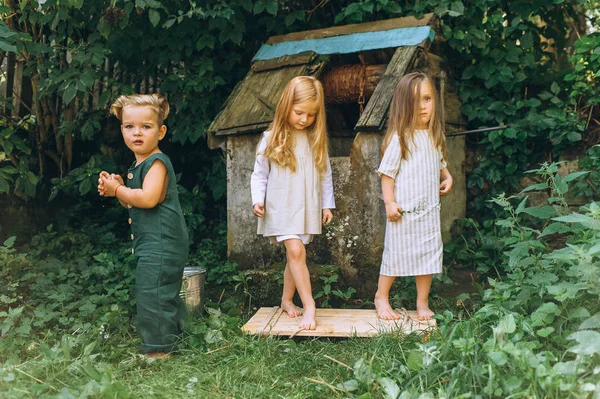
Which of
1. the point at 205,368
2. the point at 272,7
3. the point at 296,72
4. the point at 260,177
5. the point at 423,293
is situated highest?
the point at 272,7

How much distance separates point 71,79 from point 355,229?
2.38 metres

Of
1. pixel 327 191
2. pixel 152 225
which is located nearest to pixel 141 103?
pixel 152 225

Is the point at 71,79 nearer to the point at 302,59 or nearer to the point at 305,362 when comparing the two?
the point at 302,59

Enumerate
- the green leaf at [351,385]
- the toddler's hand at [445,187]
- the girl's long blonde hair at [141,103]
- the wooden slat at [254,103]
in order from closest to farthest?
the green leaf at [351,385] < the girl's long blonde hair at [141,103] < the toddler's hand at [445,187] < the wooden slat at [254,103]

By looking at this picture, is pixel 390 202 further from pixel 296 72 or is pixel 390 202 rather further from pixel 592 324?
pixel 296 72

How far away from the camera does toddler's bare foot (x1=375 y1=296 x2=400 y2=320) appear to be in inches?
137

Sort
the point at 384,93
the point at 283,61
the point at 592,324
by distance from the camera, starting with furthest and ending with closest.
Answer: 1. the point at 283,61
2. the point at 384,93
3. the point at 592,324

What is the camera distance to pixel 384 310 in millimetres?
3545

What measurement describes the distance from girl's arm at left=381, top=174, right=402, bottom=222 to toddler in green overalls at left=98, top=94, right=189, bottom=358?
120 centimetres

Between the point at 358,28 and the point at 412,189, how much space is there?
1917 millimetres

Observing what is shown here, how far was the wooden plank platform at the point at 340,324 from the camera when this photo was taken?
3264mm

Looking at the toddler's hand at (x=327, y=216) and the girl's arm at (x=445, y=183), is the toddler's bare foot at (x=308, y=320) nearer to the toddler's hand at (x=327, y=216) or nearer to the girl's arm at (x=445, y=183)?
the toddler's hand at (x=327, y=216)

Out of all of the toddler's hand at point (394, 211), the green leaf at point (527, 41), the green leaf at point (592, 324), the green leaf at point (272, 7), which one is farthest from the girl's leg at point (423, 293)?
the green leaf at point (527, 41)

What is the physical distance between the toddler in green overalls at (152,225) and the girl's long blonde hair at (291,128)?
0.65 m
